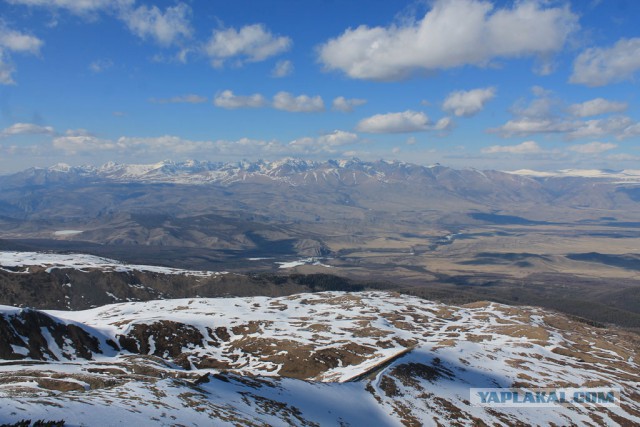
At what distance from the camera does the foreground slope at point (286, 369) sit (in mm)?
50438

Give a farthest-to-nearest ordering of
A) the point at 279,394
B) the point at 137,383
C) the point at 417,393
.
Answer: the point at 417,393
the point at 279,394
the point at 137,383

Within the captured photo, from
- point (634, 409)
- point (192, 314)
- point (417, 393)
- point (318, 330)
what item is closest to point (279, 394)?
point (417, 393)

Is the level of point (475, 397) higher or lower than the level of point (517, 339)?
higher

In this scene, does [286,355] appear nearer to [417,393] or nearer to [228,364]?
[228,364]

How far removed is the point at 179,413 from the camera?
45.2 meters

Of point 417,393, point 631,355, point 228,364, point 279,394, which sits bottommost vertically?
point 631,355

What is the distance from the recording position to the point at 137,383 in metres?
54.6

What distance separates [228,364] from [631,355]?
137 metres

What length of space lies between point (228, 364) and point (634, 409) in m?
92.4

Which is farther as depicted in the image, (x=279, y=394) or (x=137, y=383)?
(x=279, y=394)

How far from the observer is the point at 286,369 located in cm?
11325

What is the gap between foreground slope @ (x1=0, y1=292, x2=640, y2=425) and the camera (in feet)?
165

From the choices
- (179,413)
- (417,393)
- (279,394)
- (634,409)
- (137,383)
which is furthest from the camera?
(634,409)

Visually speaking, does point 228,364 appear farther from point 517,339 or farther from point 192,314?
point 517,339
